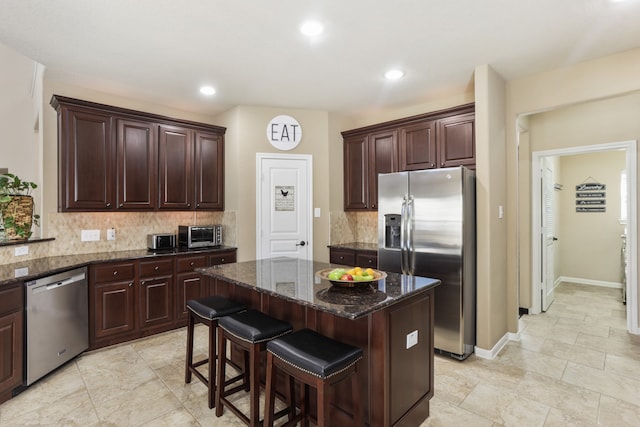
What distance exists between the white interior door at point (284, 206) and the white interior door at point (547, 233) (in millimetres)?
3218

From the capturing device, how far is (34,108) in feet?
12.4

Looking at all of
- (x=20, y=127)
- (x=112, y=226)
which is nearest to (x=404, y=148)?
(x=112, y=226)

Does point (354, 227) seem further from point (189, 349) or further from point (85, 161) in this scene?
point (85, 161)

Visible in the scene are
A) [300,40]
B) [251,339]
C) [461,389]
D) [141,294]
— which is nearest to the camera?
[251,339]

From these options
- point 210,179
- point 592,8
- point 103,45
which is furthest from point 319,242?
point 592,8

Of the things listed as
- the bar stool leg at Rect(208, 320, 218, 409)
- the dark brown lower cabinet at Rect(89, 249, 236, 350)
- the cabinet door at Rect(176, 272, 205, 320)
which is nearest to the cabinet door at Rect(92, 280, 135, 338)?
the dark brown lower cabinet at Rect(89, 249, 236, 350)

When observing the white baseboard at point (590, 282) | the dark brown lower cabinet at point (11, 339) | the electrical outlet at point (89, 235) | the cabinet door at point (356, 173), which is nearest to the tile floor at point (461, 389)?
the dark brown lower cabinet at point (11, 339)

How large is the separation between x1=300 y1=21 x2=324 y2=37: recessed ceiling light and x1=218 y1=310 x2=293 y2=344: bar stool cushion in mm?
2179

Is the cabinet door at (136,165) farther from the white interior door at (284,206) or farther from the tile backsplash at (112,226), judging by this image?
the white interior door at (284,206)

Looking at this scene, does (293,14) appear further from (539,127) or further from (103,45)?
(539,127)

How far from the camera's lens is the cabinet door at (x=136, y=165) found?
3723 millimetres

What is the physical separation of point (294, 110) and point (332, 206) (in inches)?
57.0

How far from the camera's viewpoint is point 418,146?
4.04m

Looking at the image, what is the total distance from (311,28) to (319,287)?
196 cm
